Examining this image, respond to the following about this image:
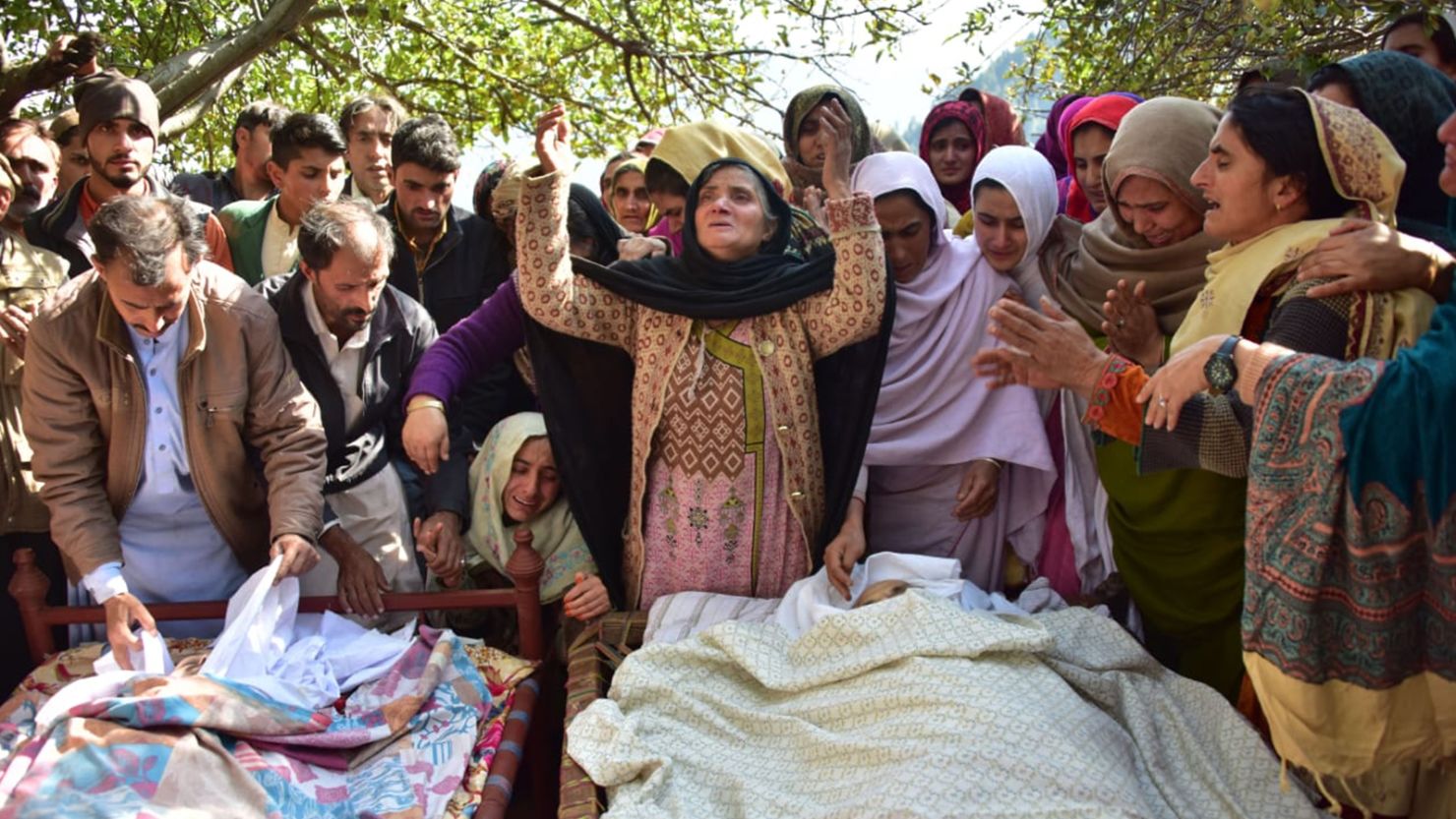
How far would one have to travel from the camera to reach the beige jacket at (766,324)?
3014 millimetres

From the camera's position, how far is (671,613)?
318cm

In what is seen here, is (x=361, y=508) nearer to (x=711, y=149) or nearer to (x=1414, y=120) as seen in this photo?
(x=711, y=149)

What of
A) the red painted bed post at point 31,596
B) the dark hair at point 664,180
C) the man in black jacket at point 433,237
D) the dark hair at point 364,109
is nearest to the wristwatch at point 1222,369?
the dark hair at point 664,180

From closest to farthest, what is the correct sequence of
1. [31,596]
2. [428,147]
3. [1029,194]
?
[31,596] < [1029,194] < [428,147]

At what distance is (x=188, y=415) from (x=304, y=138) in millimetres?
1579

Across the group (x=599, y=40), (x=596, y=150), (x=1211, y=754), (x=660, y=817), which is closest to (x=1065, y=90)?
(x=599, y=40)

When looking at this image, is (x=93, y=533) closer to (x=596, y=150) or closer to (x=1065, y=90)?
(x=1065, y=90)

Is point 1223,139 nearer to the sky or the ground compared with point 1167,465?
nearer to the sky

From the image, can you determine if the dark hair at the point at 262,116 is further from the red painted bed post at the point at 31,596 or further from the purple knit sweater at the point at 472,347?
the red painted bed post at the point at 31,596

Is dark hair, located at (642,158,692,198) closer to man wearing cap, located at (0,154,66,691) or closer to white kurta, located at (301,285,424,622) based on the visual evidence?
white kurta, located at (301,285,424,622)

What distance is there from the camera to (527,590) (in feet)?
10.9

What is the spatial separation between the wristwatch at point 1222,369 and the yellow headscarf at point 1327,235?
30 centimetres

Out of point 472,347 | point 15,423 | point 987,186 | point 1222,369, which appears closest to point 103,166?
point 15,423

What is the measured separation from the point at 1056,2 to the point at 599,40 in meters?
3.64
